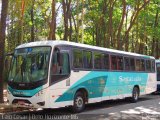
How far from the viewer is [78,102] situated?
1611cm

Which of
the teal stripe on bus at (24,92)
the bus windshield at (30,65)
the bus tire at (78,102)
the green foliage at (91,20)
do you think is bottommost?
the bus tire at (78,102)

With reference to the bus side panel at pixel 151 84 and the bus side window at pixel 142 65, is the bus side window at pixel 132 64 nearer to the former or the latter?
the bus side window at pixel 142 65

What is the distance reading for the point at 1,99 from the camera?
17.3 metres

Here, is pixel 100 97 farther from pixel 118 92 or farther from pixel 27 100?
pixel 27 100

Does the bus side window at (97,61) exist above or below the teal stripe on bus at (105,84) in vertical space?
above

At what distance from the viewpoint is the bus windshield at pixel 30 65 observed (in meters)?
14.5

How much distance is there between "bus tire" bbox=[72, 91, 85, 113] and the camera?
15876 mm

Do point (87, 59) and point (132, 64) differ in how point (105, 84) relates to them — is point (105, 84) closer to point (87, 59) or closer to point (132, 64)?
point (87, 59)

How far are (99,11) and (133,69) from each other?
15868mm

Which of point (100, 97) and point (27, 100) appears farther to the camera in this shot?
point (100, 97)

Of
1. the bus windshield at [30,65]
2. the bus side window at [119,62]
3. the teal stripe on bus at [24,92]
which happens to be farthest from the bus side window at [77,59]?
the bus side window at [119,62]

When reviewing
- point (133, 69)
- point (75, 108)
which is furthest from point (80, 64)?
point (133, 69)

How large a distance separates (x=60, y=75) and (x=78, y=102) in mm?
1802

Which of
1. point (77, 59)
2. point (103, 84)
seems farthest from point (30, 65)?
point (103, 84)
